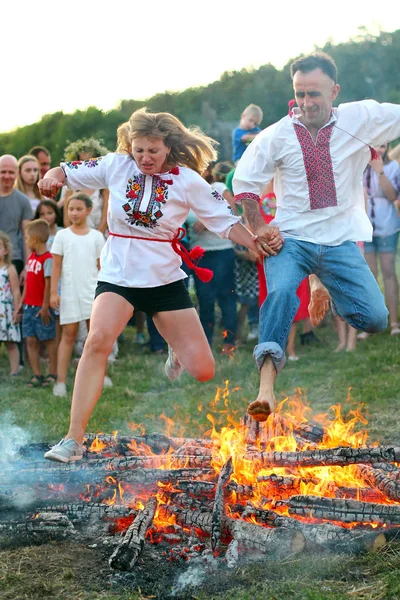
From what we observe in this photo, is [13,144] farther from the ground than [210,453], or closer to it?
farther from the ground

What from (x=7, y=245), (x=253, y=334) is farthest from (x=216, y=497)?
(x=253, y=334)

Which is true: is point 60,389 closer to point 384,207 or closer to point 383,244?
point 383,244

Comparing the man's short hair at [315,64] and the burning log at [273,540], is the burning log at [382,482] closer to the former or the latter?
the burning log at [273,540]

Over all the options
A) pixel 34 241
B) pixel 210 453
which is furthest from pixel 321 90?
pixel 34 241

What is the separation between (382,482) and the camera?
4.38 meters

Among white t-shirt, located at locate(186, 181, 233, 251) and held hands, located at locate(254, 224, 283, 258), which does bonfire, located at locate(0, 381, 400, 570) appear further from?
white t-shirt, located at locate(186, 181, 233, 251)

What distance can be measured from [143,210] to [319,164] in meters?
1.20

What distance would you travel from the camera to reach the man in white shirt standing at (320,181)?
512 cm

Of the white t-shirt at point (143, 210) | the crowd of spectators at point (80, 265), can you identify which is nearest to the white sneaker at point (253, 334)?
the crowd of spectators at point (80, 265)

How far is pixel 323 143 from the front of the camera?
515 cm

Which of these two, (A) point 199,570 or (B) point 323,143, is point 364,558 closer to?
(A) point 199,570

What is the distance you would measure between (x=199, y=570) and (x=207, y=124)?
1293 centimetres

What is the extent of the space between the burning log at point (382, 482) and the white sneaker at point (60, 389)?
402 centimetres

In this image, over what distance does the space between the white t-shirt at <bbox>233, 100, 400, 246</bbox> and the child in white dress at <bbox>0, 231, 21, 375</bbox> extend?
4.55 metres
